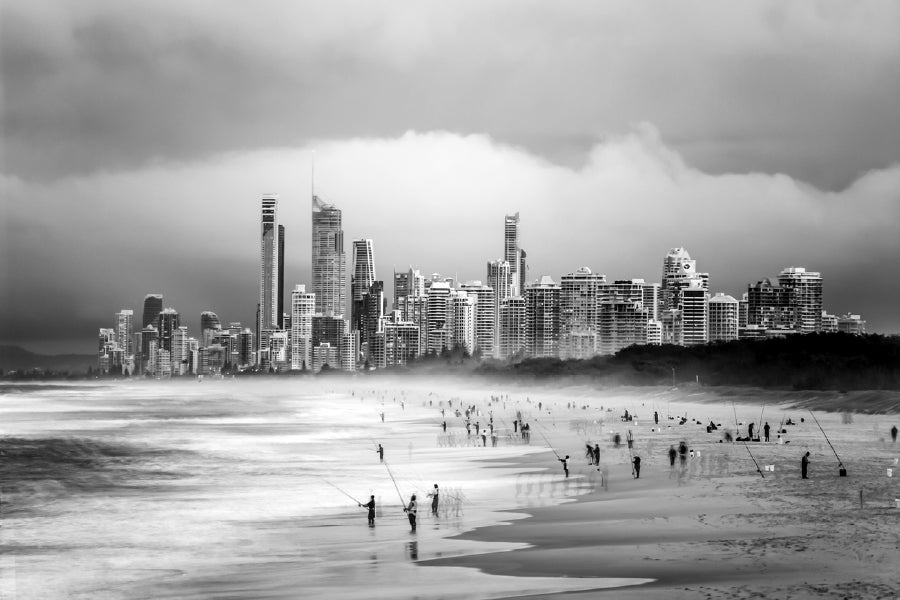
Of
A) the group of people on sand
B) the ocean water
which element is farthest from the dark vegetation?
the group of people on sand

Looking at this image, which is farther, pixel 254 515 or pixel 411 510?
pixel 254 515

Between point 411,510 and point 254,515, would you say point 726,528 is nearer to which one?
point 411,510

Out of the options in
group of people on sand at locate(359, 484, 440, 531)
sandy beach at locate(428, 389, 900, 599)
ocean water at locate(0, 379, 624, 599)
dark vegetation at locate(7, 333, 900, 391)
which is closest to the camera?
sandy beach at locate(428, 389, 900, 599)

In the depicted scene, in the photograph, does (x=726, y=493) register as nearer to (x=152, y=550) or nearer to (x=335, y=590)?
(x=335, y=590)

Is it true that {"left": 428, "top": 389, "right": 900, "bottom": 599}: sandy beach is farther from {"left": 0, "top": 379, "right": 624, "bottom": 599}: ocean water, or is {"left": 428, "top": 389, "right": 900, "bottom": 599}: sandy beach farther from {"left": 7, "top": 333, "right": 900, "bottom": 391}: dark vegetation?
{"left": 7, "top": 333, "right": 900, "bottom": 391}: dark vegetation

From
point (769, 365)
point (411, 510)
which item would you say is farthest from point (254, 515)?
point (769, 365)
